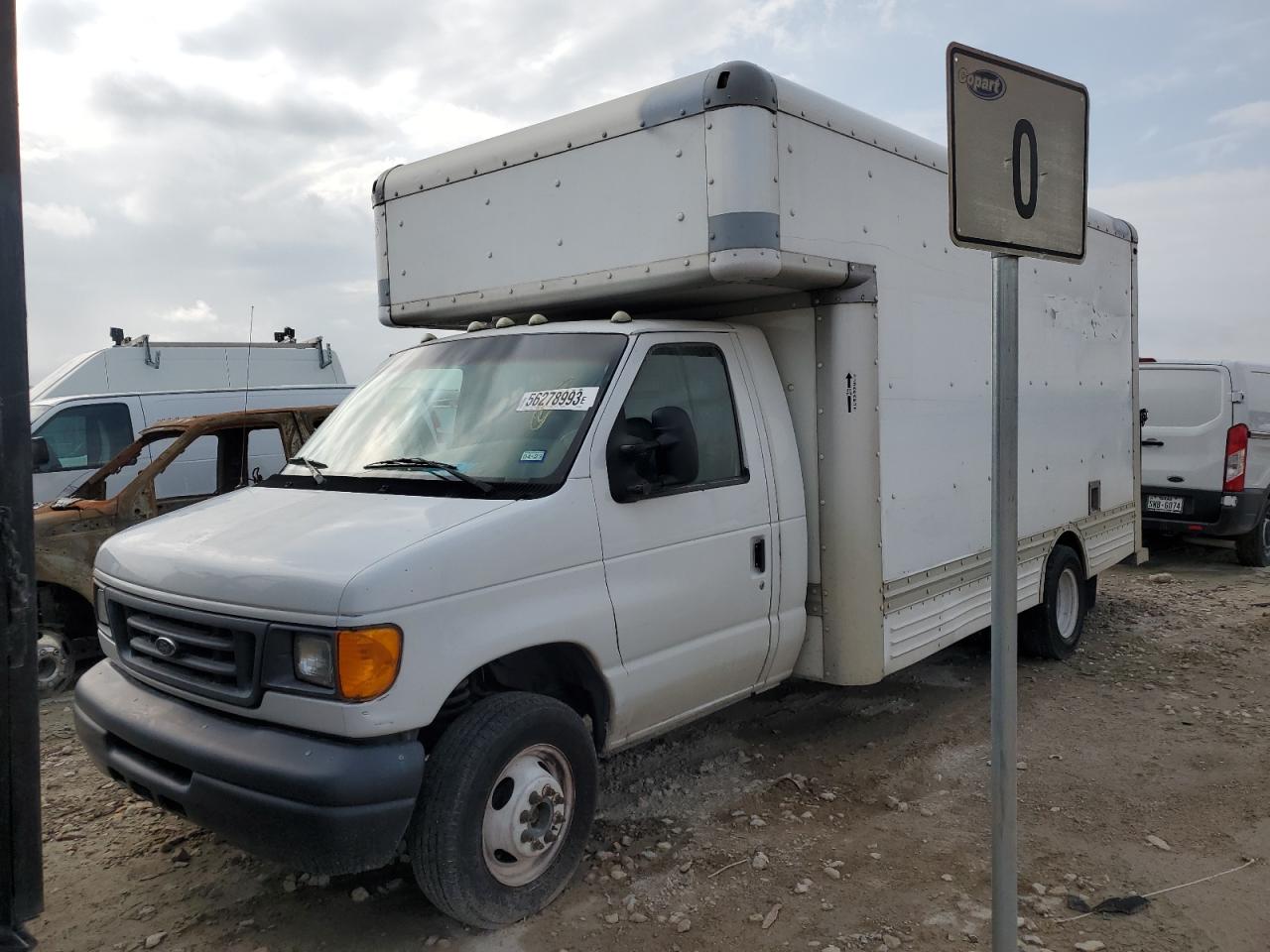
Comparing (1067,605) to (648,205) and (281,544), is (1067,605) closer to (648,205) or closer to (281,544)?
(648,205)

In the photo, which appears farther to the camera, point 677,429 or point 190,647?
point 677,429

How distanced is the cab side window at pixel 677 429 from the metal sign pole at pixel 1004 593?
1397mm

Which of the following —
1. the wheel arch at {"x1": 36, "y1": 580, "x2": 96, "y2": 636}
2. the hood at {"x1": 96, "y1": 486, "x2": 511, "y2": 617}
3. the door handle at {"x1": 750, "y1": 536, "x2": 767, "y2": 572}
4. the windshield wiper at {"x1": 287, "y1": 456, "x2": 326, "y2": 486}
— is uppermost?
the windshield wiper at {"x1": 287, "y1": 456, "x2": 326, "y2": 486}

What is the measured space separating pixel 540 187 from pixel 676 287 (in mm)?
952

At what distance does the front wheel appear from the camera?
1077 centimetres

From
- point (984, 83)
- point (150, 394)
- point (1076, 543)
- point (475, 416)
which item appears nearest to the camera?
point (984, 83)

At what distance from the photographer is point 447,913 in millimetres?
3412

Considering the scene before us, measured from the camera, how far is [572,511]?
3.72m

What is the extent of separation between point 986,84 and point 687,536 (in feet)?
7.00

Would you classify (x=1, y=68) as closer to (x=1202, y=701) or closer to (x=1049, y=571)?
(x=1049, y=571)

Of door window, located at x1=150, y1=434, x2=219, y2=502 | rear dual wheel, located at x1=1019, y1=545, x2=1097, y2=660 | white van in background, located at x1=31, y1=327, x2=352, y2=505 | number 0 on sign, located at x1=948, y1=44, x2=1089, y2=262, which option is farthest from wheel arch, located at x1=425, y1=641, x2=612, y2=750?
door window, located at x1=150, y1=434, x2=219, y2=502

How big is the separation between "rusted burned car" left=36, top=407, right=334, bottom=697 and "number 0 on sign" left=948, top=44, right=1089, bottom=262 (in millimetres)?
4654

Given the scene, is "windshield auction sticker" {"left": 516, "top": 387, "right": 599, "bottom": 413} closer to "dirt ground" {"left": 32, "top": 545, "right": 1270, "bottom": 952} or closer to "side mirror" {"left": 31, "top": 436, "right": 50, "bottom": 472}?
"dirt ground" {"left": 32, "top": 545, "right": 1270, "bottom": 952}

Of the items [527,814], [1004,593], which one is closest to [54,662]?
[527,814]
